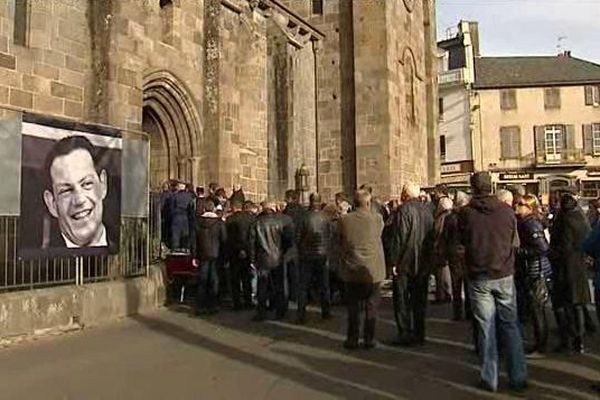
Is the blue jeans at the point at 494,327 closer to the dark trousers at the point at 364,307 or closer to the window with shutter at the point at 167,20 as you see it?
the dark trousers at the point at 364,307

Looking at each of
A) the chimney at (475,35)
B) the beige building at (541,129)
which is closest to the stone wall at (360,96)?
the beige building at (541,129)

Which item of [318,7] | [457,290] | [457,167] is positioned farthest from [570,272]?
[457,167]

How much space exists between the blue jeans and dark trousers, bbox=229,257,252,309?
5996 mm

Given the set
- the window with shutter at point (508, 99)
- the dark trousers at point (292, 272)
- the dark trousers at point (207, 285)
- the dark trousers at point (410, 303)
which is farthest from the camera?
the window with shutter at point (508, 99)

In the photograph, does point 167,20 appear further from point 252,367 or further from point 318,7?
point 318,7

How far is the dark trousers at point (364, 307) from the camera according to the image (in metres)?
8.34

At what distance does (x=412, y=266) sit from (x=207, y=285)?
13.5 feet

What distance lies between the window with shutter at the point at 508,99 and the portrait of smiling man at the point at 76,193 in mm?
42853

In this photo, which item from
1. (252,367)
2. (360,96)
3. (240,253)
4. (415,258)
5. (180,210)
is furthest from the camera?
(360,96)

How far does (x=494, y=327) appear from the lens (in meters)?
6.45

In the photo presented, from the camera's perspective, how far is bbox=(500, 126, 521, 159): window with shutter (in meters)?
48.9

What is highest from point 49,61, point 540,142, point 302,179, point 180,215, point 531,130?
point 531,130

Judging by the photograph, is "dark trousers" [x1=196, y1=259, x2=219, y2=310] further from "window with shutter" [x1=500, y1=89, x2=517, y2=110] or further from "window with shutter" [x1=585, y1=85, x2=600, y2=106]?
"window with shutter" [x1=585, y1=85, x2=600, y2=106]

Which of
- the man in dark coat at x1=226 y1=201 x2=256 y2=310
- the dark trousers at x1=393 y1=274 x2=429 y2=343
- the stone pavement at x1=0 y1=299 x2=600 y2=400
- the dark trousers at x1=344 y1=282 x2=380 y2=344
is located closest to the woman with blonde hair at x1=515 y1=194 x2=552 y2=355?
the stone pavement at x1=0 y1=299 x2=600 y2=400
